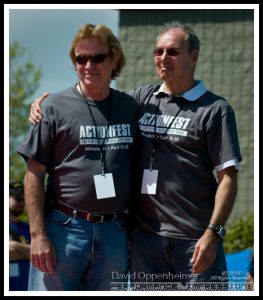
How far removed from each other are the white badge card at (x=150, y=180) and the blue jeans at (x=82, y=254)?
0.31 meters

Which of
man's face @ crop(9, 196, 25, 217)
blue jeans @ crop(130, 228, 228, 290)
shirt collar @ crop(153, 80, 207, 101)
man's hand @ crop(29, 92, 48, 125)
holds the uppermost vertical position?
shirt collar @ crop(153, 80, 207, 101)

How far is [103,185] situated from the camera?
4.48 m

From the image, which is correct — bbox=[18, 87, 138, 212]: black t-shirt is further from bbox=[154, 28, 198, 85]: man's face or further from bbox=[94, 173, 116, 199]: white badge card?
bbox=[154, 28, 198, 85]: man's face

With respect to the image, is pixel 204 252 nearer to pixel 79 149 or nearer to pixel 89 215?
pixel 89 215

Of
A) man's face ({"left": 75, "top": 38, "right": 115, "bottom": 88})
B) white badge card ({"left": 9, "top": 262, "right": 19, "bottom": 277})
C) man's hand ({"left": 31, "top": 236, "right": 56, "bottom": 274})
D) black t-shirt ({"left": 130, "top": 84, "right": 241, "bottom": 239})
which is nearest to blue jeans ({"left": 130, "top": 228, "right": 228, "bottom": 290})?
black t-shirt ({"left": 130, "top": 84, "right": 241, "bottom": 239})

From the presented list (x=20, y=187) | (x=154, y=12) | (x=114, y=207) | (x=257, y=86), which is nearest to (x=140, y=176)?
(x=114, y=207)

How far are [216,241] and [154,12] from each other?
6473mm

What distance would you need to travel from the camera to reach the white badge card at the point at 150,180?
465cm

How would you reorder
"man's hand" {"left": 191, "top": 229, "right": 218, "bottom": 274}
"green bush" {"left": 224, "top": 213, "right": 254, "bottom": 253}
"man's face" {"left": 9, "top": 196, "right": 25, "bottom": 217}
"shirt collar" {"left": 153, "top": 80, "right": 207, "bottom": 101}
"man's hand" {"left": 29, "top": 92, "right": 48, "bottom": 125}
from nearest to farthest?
"man's hand" {"left": 191, "top": 229, "right": 218, "bottom": 274}
"man's hand" {"left": 29, "top": 92, "right": 48, "bottom": 125}
"shirt collar" {"left": 153, "top": 80, "right": 207, "bottom": 101}
"man's face" {"left": 9, "top": 196, "right": 25, "bottom": 217}
"green bush" {"left": 224, "top": 213, "right": 254, "bottom": 253}

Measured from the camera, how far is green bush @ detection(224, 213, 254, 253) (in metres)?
9.43

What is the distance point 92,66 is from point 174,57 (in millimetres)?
582

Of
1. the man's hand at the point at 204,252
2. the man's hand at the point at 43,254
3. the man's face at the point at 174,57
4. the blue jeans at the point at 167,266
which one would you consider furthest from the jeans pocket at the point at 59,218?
the man's face at the point at 174,57

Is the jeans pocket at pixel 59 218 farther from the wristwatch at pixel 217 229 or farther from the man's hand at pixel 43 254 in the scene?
the wristwatch at pixel 217 229

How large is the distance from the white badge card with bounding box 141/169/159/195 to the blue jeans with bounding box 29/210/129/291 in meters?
0.31
